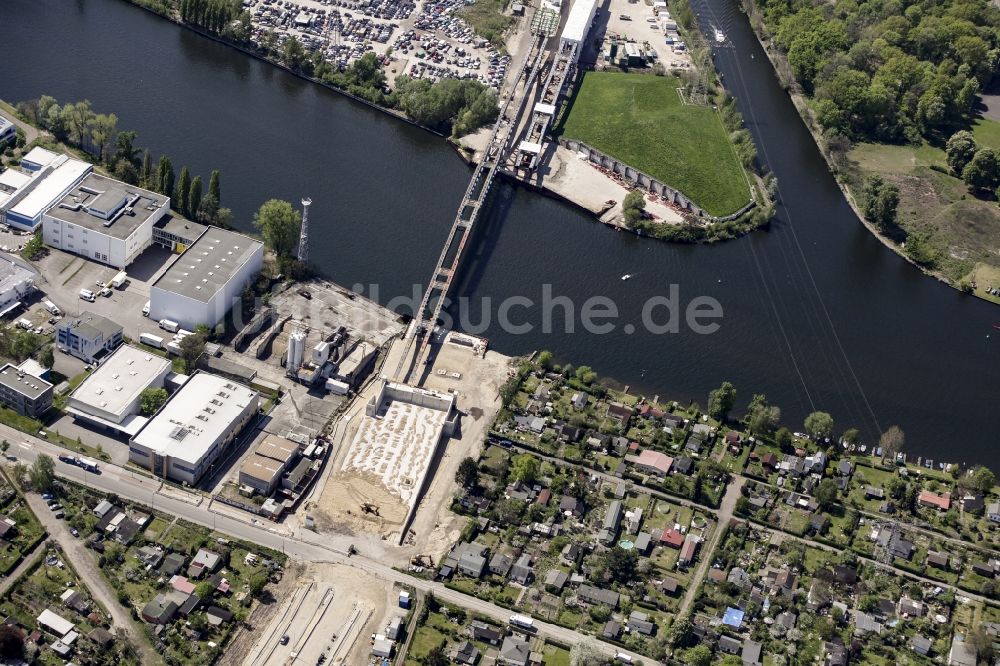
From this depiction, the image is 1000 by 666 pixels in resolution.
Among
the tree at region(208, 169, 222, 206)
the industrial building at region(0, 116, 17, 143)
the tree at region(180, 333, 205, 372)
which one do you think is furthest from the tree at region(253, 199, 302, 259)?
the industrial building at region(0, 116, 17, 143)

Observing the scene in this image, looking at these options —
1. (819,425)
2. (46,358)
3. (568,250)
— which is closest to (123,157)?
(46,358)

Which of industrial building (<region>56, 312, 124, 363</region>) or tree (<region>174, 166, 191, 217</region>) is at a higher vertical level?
tree (<region>174, 166, 191, 217</region>)

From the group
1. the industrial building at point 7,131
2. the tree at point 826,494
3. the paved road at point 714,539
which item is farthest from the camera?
the industrial building at point 7,131

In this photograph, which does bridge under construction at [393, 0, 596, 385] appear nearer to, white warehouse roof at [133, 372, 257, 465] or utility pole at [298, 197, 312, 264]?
utility pole at [298, 197, 312, 264]

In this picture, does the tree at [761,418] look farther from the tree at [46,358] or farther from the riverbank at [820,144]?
the tree at [46,358]

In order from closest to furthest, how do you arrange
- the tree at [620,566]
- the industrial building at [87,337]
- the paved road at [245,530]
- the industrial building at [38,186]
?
the paved road at [245,530] < the tree at [620,566] < the industrial building at [87,337] < the industrial building at [38,186]

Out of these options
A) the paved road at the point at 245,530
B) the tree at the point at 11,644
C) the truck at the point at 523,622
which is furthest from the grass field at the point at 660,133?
the tree at the point at 11,644

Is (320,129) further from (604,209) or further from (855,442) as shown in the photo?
(855,442)
